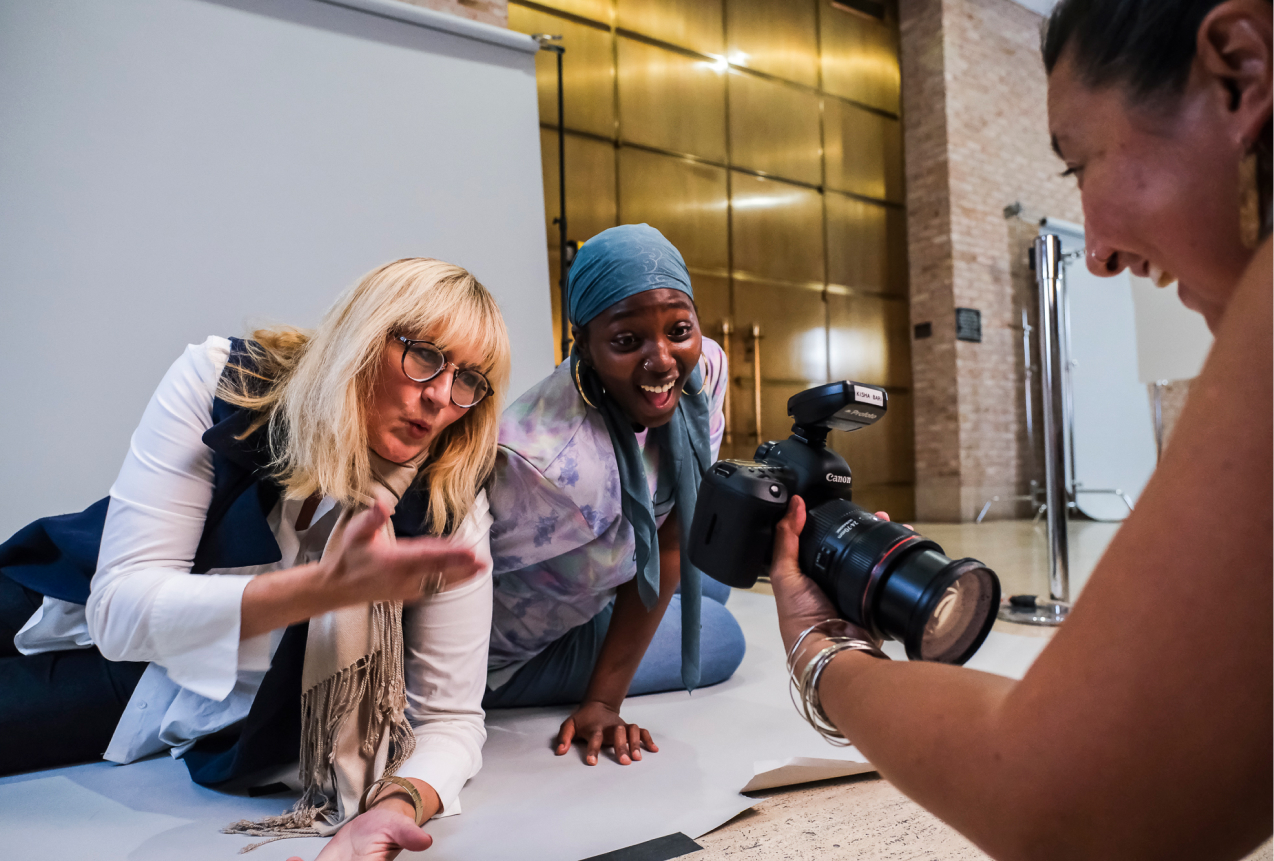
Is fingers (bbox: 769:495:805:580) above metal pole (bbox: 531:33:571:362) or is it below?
below

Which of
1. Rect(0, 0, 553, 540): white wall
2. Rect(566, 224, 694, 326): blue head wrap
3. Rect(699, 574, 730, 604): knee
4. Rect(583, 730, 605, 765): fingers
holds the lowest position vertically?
Rect(583, 730, 605, 765): fingers

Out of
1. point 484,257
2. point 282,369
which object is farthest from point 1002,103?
A: point 282,369

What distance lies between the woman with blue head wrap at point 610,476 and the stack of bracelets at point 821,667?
71 centimetres

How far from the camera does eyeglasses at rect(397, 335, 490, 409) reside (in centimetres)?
109

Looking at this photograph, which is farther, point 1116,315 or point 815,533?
point 1116,315

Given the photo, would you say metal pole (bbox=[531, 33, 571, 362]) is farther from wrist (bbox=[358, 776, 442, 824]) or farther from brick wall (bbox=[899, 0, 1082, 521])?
brick wall (bbox=[899, 0, 1082, 521])

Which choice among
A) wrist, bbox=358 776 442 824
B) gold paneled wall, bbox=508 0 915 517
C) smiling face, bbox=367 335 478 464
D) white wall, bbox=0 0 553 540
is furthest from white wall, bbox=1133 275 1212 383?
gold paneled wall, bbox=508 0 915 517

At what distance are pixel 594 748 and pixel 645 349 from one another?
0.69 metres

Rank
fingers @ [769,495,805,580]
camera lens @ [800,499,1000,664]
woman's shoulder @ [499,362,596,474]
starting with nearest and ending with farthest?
1. camera lens @ [800,499,1000,664]
2. fingers @ [769,495,805,580]
3. woman's shoulder @ [499,362,596,474]

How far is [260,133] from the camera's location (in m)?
2.83

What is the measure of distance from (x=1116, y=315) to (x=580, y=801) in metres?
7.00

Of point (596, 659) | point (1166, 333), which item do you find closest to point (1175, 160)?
point (596, 659)

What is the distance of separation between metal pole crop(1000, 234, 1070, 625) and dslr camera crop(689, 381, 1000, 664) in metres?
1.84

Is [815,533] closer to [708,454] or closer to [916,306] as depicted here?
[708,454]
